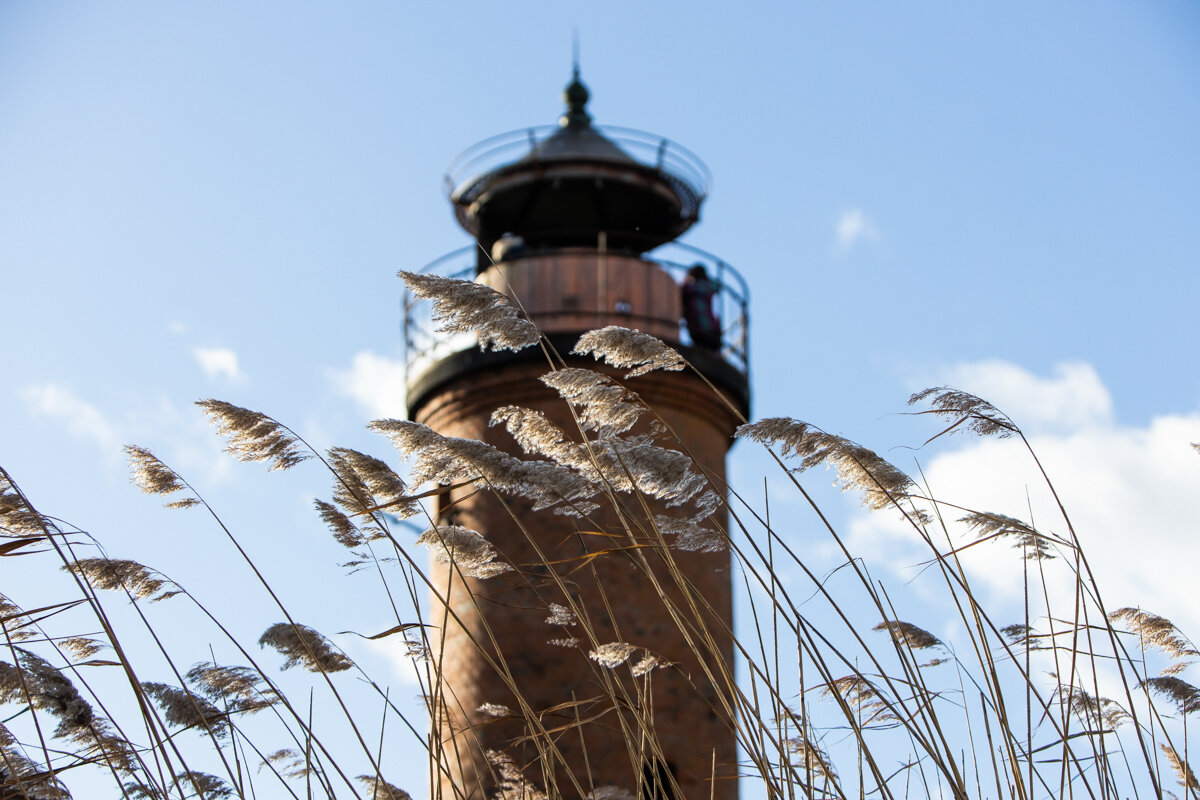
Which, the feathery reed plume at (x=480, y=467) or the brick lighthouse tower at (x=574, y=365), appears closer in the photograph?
the feathery reed plume at (x=480, y=467)

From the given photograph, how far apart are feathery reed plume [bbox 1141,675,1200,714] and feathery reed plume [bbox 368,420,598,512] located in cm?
114

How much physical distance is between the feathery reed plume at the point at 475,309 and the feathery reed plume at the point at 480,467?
0.19 meters

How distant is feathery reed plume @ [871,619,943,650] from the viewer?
250 cm

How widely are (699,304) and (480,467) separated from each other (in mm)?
7189

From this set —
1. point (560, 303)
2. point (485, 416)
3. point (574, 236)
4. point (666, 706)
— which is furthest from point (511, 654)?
point (574, 236)

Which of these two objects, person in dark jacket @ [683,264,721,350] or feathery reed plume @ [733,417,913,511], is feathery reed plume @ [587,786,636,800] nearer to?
feathery reed plume @ [733,417,913,511]

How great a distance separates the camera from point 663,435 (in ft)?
8.50

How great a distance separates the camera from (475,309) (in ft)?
7.51

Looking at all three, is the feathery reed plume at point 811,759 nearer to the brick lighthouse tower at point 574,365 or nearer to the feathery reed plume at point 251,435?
the feathery reed plume at point 251,435

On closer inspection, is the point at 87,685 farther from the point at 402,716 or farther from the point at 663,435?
the point at 663,435

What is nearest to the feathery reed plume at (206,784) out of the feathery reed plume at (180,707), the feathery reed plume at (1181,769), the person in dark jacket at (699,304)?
the feathery reed plume at (180,707)

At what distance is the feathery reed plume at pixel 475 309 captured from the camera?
2277 mm

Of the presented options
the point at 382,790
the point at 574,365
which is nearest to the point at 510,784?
the point at 382,790

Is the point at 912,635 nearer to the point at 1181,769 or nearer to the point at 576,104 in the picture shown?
the point at 1181,769
